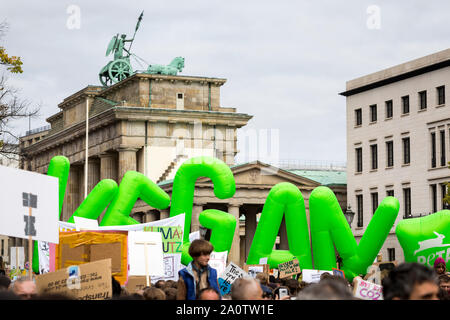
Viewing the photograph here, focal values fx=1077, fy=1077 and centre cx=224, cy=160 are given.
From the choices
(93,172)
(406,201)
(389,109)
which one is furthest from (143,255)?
(93,172)

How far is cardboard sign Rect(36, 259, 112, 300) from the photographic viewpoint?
11.6 metres

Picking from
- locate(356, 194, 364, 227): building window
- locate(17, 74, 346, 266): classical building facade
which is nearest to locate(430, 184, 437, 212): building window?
locate(356, 194, 364, 227): building window

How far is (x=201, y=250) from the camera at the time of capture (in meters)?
10.5

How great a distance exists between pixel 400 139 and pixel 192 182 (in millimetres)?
47660

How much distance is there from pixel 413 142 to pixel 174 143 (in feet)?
81.4

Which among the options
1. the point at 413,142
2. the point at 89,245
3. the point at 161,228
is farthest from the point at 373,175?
the point at 89,245

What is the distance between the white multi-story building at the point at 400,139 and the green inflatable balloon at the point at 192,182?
140ft

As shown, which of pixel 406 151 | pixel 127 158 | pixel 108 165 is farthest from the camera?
pixel 108 165

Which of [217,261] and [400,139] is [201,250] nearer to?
[217,261]

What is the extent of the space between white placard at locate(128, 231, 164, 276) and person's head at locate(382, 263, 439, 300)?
11000 mm

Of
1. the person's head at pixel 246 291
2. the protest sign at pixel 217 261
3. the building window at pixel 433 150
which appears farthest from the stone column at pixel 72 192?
the person's head at pixel 246 291

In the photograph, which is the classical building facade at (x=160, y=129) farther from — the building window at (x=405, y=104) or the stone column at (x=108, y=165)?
the building window at (x=405, y=104)

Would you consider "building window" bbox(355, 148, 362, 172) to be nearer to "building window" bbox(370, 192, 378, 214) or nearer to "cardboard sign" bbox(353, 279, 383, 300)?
"building window" bbox(370, 192, 378, 214)
